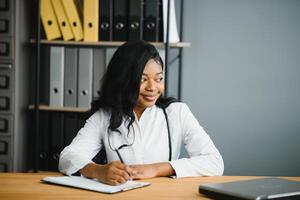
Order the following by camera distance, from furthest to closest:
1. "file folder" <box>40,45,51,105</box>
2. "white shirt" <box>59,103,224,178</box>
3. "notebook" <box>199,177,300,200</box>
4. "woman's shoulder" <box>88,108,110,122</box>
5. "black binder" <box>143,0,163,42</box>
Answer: "file folder" <box>40,45,51,105</box>, "black binder" <box>143,0,163,42</box>, "woman's shoulder" <box>88,108,110,122</box>, "white shirt" <box>59,103,224,178</box>, "notebook" <box>199,177,300,200</box>

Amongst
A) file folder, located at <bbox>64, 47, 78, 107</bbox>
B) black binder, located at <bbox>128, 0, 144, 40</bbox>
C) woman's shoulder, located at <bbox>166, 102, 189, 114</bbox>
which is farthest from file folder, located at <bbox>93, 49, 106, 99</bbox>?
woman's shoulder, located at <bbox>166, 102, 189, 114</bbox>

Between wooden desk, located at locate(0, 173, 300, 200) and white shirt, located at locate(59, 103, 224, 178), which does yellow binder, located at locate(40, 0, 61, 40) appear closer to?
white shirt, located at locate(59, 103, 224, 178)

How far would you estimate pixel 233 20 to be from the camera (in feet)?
10.1

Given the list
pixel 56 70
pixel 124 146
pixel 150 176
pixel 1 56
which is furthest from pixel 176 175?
pixel 1 56

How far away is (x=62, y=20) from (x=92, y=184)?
5.31 feet

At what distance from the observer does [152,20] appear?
2.71 metres

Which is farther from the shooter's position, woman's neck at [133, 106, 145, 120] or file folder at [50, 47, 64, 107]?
file folder at [50, 47, 64, 107]

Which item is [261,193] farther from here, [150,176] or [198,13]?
[198,13]

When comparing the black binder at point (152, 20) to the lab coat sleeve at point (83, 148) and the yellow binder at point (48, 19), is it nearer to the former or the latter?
the yellow binder at point (48, 19)

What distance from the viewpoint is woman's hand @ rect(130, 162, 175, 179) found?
1.50 metres

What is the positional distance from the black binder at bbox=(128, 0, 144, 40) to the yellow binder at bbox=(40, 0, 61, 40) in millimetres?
465

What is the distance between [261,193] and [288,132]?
1.97 metres

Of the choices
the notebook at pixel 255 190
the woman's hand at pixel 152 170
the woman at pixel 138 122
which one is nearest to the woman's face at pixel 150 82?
the woman at pixel 138 122

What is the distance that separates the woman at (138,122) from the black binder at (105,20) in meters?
0.85
